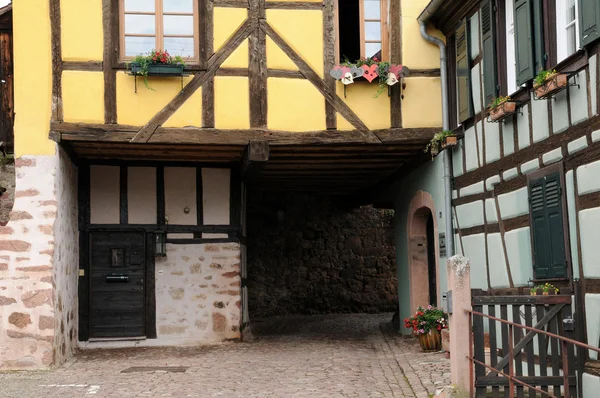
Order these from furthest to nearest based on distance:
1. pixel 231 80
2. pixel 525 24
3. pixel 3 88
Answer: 1. pixel 3 88
2. pixel 231 80
3. pixel 525 24

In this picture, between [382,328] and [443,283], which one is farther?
[382,328]

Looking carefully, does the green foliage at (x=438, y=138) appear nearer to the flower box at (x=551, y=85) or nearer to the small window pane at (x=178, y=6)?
the flower box at (x=551, y=85)

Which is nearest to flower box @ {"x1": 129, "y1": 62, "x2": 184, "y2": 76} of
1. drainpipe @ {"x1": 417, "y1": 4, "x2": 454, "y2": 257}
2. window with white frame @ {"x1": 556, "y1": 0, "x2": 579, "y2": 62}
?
drainpipe @ {"x1": 417, "y1": 4, "x2": 454, "y2": 257}

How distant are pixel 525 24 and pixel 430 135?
2777 millimetres

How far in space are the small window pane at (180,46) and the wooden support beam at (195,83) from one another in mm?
317

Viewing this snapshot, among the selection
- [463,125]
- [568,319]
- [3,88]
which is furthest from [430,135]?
[3,88]

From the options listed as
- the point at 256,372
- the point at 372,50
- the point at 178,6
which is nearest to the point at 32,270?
the point at 256,372

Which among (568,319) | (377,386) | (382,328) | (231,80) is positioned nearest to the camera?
(568,319)

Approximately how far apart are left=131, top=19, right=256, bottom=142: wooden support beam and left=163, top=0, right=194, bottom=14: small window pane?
25.6 inches

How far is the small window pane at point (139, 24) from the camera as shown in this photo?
9547 millimetres

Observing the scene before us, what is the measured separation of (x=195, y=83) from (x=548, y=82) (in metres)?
4.48

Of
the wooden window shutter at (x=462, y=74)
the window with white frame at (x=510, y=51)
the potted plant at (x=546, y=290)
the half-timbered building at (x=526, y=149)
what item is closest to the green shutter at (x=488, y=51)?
the half-timbered building at (x=526, y=149)

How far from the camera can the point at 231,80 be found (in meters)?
9.48

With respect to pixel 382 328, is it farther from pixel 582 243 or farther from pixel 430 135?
pixel 582 243
